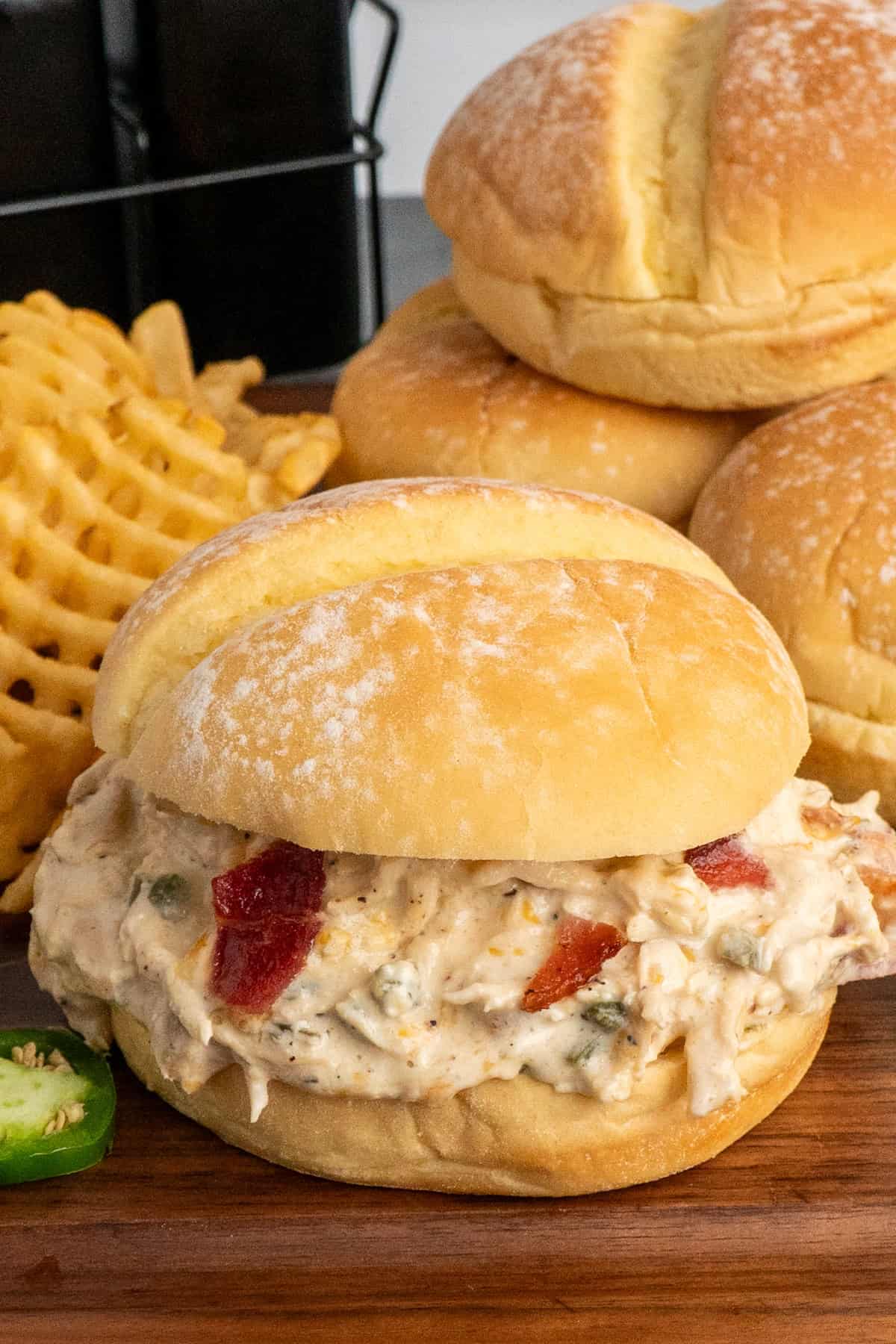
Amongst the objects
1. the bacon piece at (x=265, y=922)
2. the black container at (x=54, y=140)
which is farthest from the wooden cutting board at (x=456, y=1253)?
the black container at (x=54, y=140)

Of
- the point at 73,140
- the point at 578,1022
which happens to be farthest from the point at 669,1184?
the point at 73,140

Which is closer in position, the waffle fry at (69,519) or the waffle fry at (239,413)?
the waffle fry at (69,519)

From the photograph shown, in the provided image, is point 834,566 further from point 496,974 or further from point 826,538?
point 496,974

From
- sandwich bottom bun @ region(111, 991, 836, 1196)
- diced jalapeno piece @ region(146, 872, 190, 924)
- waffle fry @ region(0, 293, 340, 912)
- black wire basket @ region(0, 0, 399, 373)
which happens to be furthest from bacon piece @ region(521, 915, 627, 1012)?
black wire basket @ region(0, 0, 399, 373)

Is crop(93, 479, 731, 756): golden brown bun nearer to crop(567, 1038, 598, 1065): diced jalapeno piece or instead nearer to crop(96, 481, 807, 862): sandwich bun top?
crop(96, 481, 807, 862): sandwich bun top

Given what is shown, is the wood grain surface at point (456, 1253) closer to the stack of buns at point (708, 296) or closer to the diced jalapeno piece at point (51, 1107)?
the diced jalapeno piece at point (51, 1107)

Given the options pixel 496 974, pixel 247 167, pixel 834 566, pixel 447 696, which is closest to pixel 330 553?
pixel 447 696

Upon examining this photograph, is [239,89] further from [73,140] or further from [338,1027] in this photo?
[338,1027]
